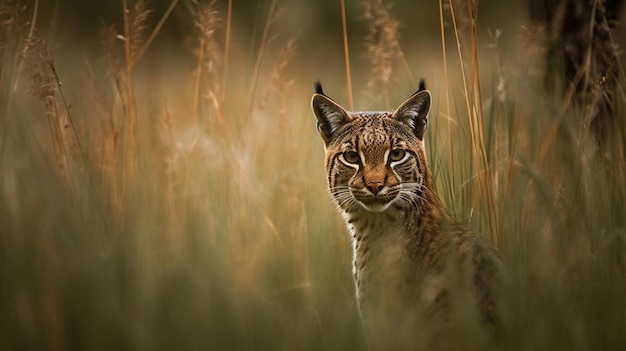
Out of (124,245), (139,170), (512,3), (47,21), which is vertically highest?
(512,3)

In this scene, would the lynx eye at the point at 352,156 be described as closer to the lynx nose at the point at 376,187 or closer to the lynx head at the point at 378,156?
the lynx head at the point at 378,156

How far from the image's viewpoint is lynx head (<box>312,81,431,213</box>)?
12.5 ft

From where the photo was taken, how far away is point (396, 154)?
3922mm

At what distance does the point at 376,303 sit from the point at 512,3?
13.1 meters

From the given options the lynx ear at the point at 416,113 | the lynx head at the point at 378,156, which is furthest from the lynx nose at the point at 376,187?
the lynx ear at the point at 416,113

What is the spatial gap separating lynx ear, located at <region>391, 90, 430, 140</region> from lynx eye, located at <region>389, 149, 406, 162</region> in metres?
0.21

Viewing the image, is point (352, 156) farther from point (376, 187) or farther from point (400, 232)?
point (400, 232)

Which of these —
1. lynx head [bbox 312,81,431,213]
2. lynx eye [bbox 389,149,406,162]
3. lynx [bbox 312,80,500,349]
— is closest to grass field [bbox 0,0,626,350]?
lynx [bbox 312,80,500,349]

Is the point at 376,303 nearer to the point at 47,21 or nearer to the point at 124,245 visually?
the point at 124,245

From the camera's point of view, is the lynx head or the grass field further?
the lynx head

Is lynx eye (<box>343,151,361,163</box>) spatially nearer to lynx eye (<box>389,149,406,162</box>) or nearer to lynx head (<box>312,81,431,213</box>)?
lynx head (<box>312,81,431,213</box>)

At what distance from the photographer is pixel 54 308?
2.82 metres

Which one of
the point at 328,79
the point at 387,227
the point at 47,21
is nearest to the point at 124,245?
the point at 387,227

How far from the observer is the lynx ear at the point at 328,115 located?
13.4ft
